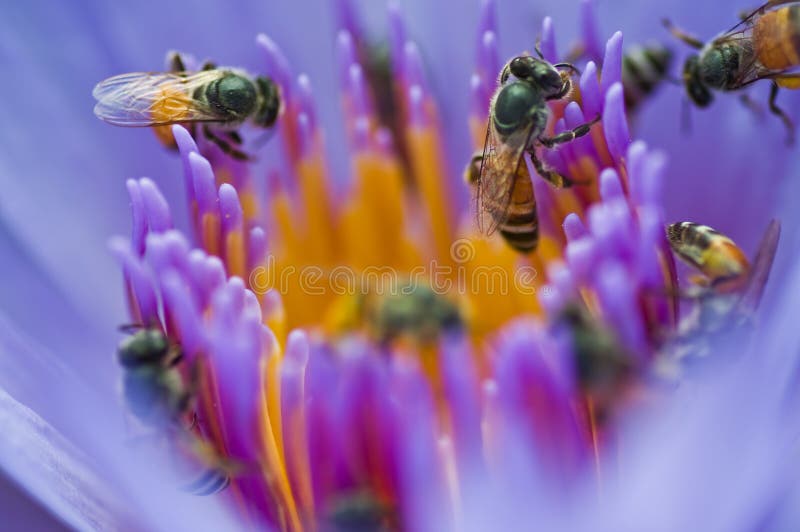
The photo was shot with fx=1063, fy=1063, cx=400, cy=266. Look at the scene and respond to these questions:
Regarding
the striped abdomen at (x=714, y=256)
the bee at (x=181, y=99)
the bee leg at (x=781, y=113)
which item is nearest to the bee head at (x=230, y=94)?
the bee at (x=181, y=99)

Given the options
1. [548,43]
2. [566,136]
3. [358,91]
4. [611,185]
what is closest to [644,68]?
[548,43]

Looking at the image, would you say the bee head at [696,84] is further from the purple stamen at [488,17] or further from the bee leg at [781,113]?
the purple stamen at [488,17]

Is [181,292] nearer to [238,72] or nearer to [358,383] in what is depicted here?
[358,383]

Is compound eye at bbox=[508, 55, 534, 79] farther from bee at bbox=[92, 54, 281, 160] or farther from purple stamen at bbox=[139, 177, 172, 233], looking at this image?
purple stamen at bbox=[139, 177, 172, 233]

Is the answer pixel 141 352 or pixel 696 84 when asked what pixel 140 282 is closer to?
pixel 141 352

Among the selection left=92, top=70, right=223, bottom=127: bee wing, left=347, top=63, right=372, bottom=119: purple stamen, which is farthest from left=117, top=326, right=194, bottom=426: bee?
left=347, top=63, right=372, bottom=119: purple stamen

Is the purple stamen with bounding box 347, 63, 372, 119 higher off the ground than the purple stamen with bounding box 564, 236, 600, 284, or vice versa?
the purple stamen with bounding box 347, 63, 372, 119
